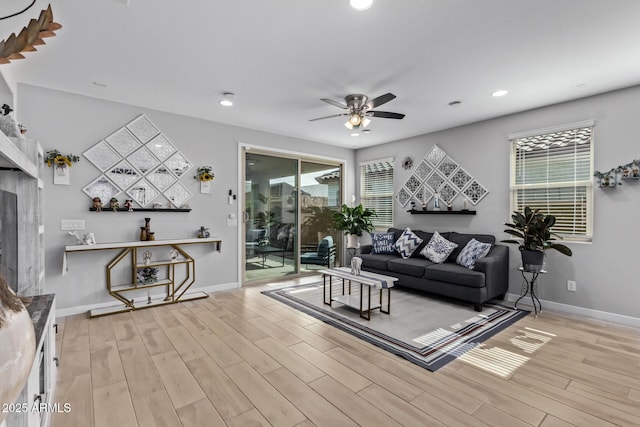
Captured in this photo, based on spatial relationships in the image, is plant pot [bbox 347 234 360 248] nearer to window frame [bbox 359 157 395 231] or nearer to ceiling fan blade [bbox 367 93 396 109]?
window frame [bbox 359 157 395 231]

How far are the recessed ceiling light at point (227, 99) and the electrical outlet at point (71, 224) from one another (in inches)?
87.9

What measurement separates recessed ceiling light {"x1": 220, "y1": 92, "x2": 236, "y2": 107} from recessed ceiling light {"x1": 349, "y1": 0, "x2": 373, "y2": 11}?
204cm

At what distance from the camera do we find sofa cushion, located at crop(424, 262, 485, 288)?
→ 374 centimetres

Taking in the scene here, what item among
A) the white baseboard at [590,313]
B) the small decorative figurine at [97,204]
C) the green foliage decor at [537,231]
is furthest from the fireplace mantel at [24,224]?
the white baseboard at [590,313]

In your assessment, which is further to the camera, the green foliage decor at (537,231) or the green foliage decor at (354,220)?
the green foliage decor at (354,220)

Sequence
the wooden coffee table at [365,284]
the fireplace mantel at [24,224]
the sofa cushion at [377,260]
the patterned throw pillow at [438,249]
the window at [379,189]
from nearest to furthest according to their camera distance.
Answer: the fireplace mantel at [24,224]
the wooden coffee table at [365,284]
the patterned throw pillow at [438,249]
the sofa cushion at [377,260]
the window at [379,189]

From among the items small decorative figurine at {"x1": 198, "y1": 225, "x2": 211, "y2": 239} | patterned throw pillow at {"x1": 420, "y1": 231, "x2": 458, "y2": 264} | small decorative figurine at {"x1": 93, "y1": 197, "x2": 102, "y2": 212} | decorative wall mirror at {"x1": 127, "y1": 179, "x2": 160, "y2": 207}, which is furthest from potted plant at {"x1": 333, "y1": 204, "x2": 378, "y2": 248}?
small decorative figurine at {"x1": 93, "y1": 197, "x2": 102, "y2": 212}

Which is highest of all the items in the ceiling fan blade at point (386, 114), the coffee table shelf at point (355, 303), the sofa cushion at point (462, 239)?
the ceiling fan blade at point (386, 114)

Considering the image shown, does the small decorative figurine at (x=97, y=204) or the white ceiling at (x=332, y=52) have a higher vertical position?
the white ceiling at (x=332, y=52)

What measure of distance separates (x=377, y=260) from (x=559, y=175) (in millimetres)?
2670

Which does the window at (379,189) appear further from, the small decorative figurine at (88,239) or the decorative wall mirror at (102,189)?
the small decorative figurine at (88,239)

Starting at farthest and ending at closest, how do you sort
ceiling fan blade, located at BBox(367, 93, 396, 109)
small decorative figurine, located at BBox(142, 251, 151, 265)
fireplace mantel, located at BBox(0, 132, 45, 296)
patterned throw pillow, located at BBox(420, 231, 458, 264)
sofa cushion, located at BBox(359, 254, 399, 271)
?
sofa cushion, located at BBox(359, 254, 399, 271)
patterned throw pillow, located at BBox(420, 231, 458, 264)
small decorative figurine, located at BBox(142, 251, 151, 265)
ceiling fan blade, located at BBox(367, 93, 396, 109)
fireplace mantel, located at BBox(0, 132, 45, 296)

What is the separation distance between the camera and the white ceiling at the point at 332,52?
7.08ft

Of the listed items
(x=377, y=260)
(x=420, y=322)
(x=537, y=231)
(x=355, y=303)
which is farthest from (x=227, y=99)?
(x=537, y=231)
